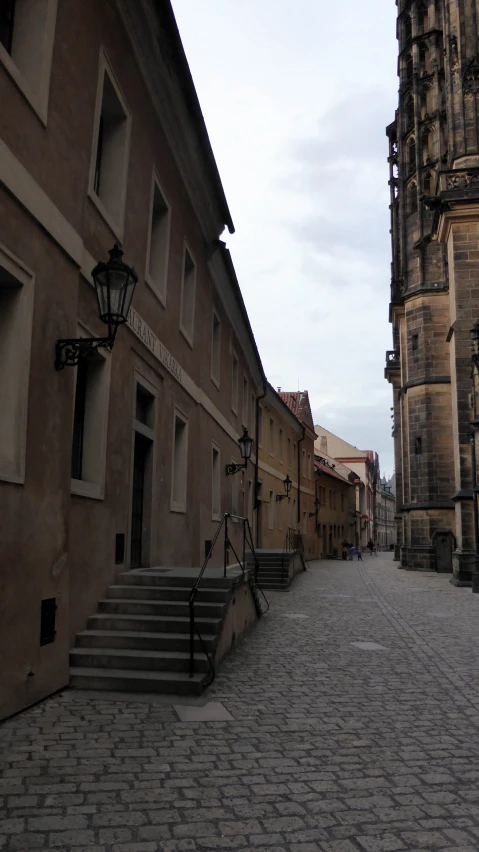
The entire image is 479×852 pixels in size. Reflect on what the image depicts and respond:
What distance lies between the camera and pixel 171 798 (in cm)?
398

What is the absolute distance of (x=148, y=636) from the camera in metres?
7.20

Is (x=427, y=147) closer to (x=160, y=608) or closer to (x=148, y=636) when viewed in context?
(x=160, y=608)

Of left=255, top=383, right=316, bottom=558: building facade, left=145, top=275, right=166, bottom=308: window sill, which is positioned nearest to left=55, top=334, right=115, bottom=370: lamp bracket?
left=145, top=275, right=166, bottom=308: window sill

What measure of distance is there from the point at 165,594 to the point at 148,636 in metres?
0.99

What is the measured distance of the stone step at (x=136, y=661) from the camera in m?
6.80

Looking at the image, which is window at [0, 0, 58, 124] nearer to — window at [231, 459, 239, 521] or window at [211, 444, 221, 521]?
window at [211, 444, 221, 521]

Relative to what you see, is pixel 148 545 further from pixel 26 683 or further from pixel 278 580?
pixel 278 580

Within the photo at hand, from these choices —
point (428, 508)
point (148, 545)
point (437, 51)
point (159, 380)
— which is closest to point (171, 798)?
point (148, 545)

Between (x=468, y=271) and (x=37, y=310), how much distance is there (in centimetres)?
1974

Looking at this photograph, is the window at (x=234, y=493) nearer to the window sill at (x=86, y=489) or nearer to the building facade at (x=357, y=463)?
the window sill at (x=86, y=489)

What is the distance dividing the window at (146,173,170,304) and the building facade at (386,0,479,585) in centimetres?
1218

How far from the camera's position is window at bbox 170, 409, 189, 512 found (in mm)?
12375

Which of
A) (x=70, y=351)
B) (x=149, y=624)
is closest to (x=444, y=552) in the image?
(x=149, y=624)

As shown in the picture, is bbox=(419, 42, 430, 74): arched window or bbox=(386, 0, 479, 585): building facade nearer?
bbox=(386, 0, 479, 585): building facade
